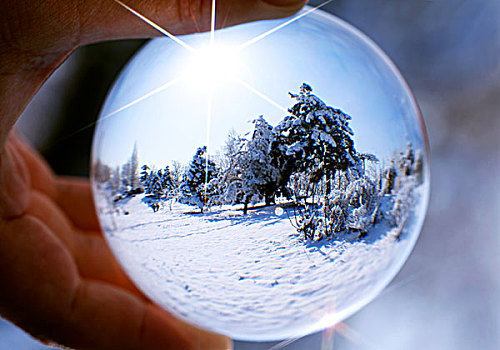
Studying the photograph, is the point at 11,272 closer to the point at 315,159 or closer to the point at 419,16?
the point at 315,159

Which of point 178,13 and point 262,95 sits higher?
point 178,13

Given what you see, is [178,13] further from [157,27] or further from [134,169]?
[134,169]

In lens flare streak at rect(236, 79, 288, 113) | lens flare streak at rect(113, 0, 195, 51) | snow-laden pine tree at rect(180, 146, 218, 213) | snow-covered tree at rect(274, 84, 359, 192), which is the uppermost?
lens flare streak at rect(113, 0, 195, 51)

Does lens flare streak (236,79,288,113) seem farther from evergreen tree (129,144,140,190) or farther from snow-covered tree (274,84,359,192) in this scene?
evergreen tree (129,144,140,190)

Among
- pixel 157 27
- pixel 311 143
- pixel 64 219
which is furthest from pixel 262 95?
pixel 64 219

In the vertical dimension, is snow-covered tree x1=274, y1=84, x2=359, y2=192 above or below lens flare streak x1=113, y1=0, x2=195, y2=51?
below

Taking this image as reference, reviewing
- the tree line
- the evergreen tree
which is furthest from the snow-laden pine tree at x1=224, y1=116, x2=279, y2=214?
the evergreen tree

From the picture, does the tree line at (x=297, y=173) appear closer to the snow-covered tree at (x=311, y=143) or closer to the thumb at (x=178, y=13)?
the snow-covered tree at (x=311, y=143)
